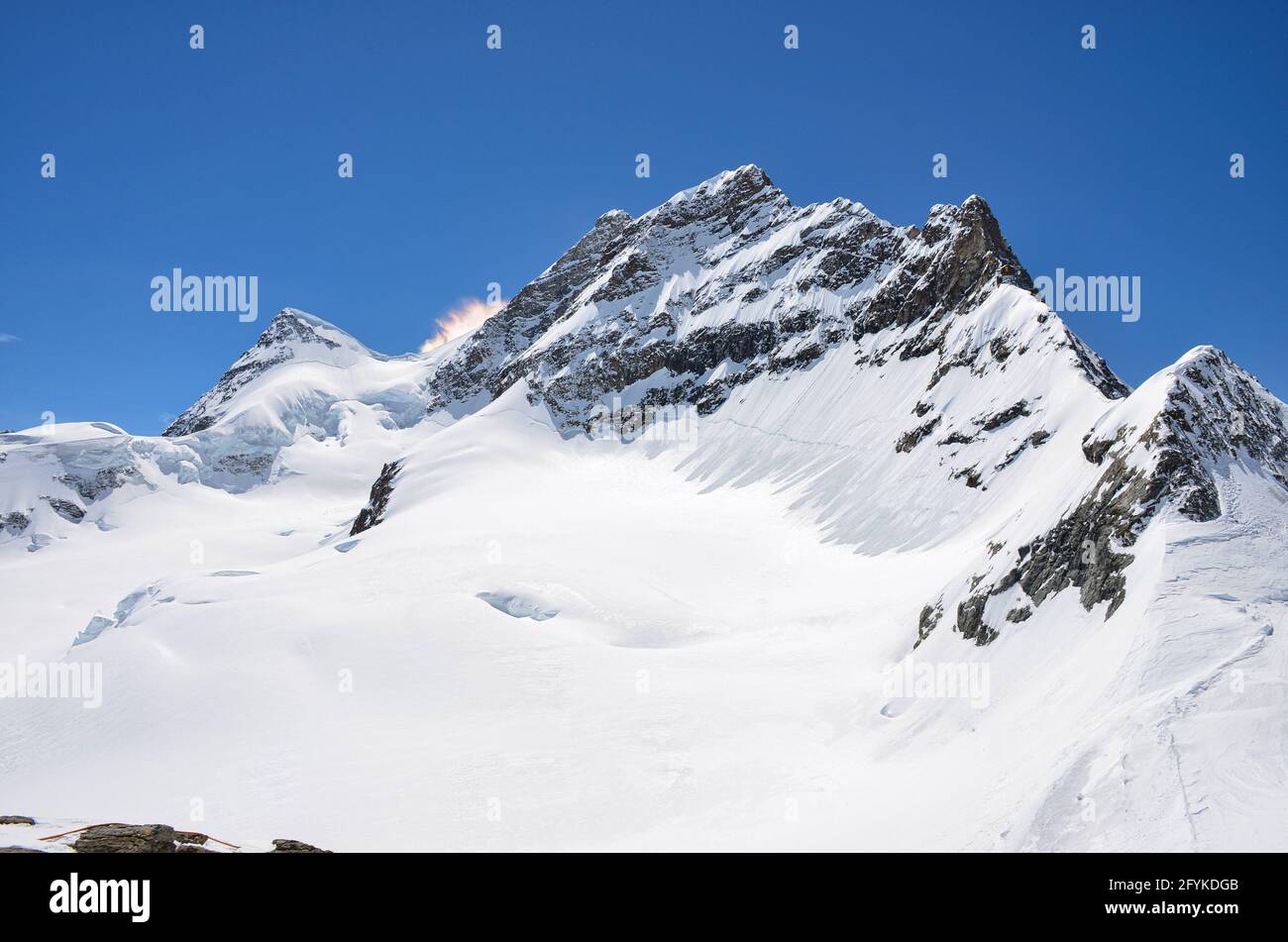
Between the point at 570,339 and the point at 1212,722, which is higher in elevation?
the point at 570,339

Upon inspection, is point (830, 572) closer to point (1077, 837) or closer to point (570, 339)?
point (1077, 837)

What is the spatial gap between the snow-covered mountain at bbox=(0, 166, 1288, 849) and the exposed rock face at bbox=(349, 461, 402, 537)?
157cm

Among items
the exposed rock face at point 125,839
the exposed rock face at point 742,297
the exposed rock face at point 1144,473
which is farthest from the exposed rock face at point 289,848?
the exposed rock face at point 742,297

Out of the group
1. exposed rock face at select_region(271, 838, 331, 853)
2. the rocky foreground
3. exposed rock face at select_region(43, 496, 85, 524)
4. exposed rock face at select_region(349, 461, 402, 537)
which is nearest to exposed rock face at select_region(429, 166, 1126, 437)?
exposed rock face at select_region(349, 461, 402, 537)

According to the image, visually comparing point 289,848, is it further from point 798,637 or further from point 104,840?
point 798,637

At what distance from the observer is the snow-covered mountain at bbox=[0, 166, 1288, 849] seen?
14.1 m

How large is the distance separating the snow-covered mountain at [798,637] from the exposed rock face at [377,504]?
1.57 metres

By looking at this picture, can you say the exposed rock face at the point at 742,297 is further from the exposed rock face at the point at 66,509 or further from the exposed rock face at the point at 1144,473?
the exposed rock face at the point at 66,509

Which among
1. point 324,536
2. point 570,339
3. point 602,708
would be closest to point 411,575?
point 602,708

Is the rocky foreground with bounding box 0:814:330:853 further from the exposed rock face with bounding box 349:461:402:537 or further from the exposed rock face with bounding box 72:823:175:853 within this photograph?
the exposed rock face with bounding box 349:461:402:537

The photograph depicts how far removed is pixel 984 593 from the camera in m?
22.1

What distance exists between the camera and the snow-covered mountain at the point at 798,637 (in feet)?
46.4

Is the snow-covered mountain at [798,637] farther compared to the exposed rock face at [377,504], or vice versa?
the exposed rock face at [377,504]
